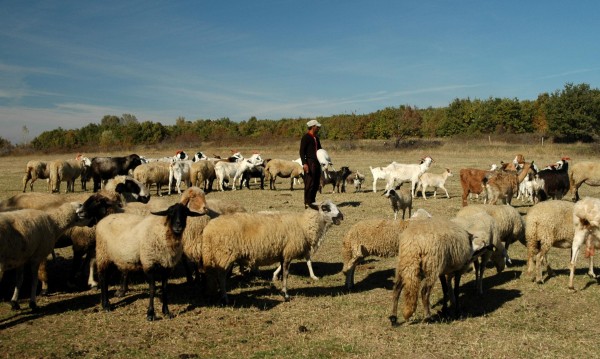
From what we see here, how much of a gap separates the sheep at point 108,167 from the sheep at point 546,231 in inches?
803

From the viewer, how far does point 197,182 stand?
23.3 metres

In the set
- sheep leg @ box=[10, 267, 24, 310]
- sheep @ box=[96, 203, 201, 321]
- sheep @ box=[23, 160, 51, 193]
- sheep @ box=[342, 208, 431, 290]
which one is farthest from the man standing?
sheep @ box=[23, 160, 51, 193]

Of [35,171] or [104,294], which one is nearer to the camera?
[104,294]

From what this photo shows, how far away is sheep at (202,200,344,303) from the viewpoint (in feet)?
25.3

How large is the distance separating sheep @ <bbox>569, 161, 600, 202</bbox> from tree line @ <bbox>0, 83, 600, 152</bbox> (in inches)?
1635

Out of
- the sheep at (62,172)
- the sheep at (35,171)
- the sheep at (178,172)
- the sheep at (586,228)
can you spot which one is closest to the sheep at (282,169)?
the sheep at (178,172)

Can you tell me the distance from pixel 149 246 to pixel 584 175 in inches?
798

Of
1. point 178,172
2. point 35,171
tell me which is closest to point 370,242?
point 178,172

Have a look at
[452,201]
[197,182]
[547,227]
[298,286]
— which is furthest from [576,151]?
[298,286]

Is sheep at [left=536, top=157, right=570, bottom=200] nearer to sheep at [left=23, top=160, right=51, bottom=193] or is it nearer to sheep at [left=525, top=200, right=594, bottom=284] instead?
sheep at [left=525, top=200, right=594, bottom=284]

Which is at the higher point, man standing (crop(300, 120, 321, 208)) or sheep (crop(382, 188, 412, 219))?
man standing (crop(300, 120, 321, 208))

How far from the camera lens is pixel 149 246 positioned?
7000 millimetres

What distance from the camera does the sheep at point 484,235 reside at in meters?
8.30

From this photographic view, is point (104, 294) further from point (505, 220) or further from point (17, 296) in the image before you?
point (505, 220)
